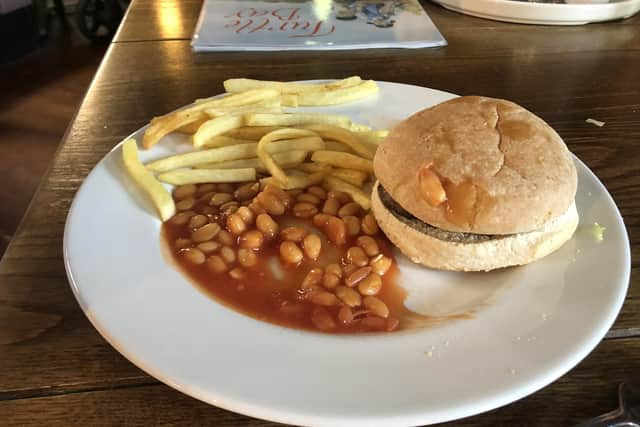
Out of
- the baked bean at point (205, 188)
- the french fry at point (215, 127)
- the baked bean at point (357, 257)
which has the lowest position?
the baked bean at point (357, 257)

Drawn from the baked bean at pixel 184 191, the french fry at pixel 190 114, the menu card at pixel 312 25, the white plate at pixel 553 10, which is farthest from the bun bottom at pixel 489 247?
the white plate at pixel 553 10

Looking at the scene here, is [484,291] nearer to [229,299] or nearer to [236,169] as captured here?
[229,299]

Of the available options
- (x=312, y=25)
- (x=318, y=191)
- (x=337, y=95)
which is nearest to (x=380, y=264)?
(x=318, y=191)

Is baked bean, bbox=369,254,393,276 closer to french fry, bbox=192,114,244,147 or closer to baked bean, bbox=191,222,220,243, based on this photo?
baked bean, bbox=191,222,220,243

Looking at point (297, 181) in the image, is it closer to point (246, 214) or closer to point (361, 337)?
point (246, 214)

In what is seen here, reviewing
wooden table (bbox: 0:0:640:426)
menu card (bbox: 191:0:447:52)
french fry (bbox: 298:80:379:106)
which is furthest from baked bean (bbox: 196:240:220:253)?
menu card (bbox: 191:0:447:52)

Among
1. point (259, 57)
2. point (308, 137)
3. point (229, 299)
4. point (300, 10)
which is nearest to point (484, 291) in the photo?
point (229, 299)

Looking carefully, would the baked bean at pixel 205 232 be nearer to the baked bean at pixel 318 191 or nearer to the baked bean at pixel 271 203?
the baked bean at pixel 271 203
